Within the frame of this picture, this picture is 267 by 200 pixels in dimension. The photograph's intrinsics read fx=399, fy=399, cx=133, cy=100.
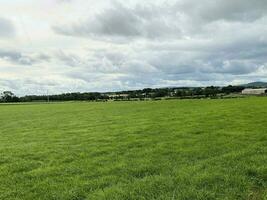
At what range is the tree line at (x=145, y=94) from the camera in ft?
473

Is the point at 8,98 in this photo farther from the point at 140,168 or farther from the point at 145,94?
the point at 140,168

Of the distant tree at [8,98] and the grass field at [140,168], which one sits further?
the distant tree at [8,98]

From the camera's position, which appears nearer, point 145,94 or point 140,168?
point 140,168

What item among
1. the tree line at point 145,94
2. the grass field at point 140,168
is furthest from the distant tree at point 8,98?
the grass field at point 140,168

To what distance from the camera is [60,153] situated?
1523 cm

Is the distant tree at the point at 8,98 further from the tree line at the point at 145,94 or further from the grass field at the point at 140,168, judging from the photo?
the grass field at the point at 140,168

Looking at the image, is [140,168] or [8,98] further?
[8,98]

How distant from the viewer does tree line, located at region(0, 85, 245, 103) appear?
14406 cm

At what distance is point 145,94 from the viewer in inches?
6373

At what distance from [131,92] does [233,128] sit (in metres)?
152

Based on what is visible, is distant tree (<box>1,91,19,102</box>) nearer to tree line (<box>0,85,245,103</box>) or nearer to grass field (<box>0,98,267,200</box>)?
tree line (<box>0,85,245,103</box>)

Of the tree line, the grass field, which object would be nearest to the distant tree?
the tree line

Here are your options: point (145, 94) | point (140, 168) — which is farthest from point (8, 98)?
point (140, 168)

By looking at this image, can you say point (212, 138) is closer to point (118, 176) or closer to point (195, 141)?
point (195, 141)
